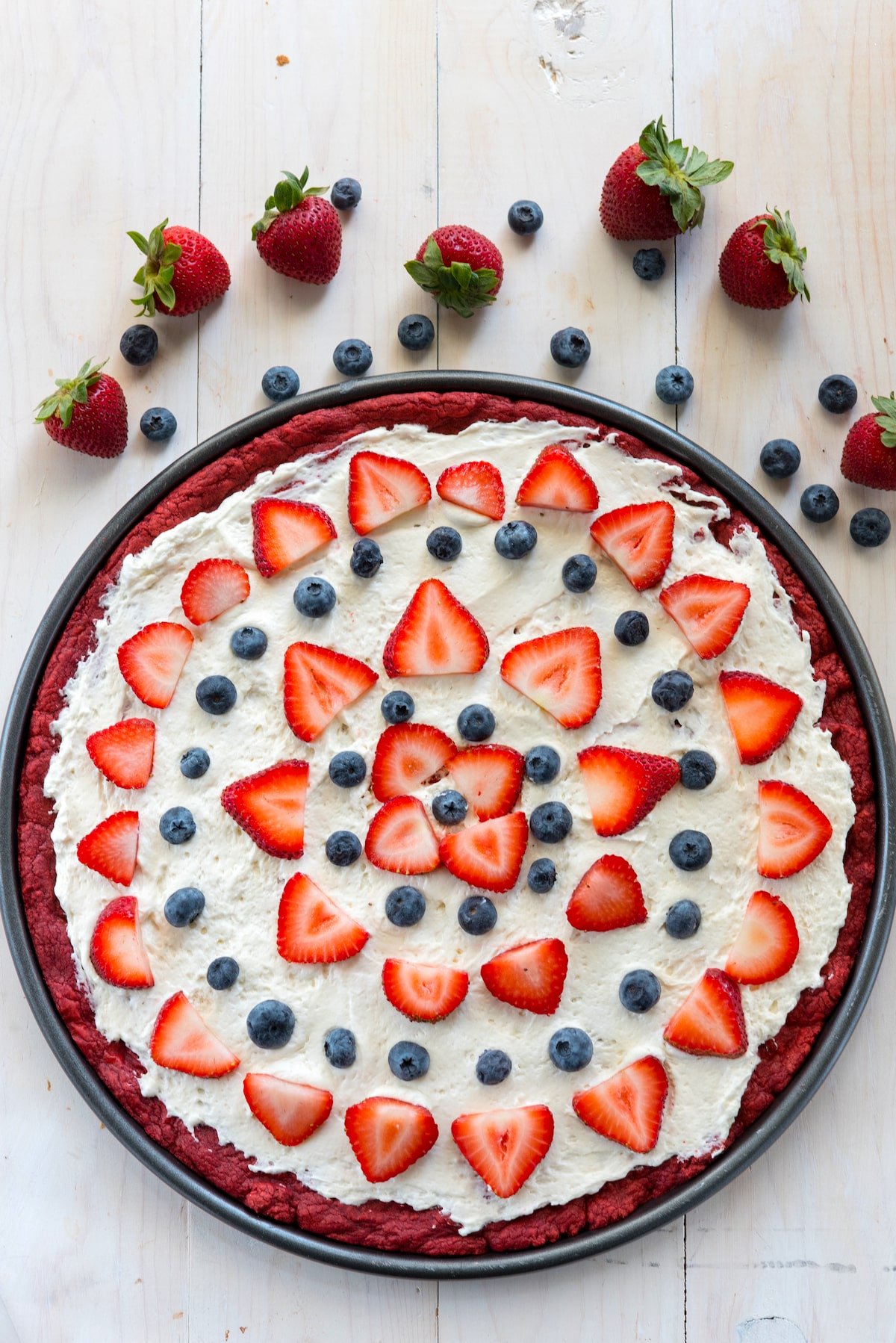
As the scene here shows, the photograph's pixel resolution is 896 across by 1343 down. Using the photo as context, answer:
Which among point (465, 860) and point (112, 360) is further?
point (112, 360)

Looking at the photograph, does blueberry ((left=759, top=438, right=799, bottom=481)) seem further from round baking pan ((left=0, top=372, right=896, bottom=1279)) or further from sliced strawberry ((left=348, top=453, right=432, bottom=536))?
sliced strawberry ((left=348, top=453, right=432, bottom=536))

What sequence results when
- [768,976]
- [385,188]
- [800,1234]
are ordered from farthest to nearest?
[385,188], [800,1234], [768,976]

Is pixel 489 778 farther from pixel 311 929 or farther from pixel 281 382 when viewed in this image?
pixel 281 382

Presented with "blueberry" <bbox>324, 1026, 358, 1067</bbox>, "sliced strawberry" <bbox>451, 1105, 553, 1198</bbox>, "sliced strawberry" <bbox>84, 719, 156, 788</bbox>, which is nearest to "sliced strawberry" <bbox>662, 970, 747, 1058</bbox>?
"sliced strawberry" <bbox>451, 1105, 553, 1198</bbox>

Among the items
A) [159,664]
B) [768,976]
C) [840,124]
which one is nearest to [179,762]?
[159,664]

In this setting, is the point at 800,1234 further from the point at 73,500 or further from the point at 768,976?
the point at 73,500

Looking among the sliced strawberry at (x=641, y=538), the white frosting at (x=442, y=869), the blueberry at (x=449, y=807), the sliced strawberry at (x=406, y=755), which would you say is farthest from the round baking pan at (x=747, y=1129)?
the blueberry at (x=449, y=807)
